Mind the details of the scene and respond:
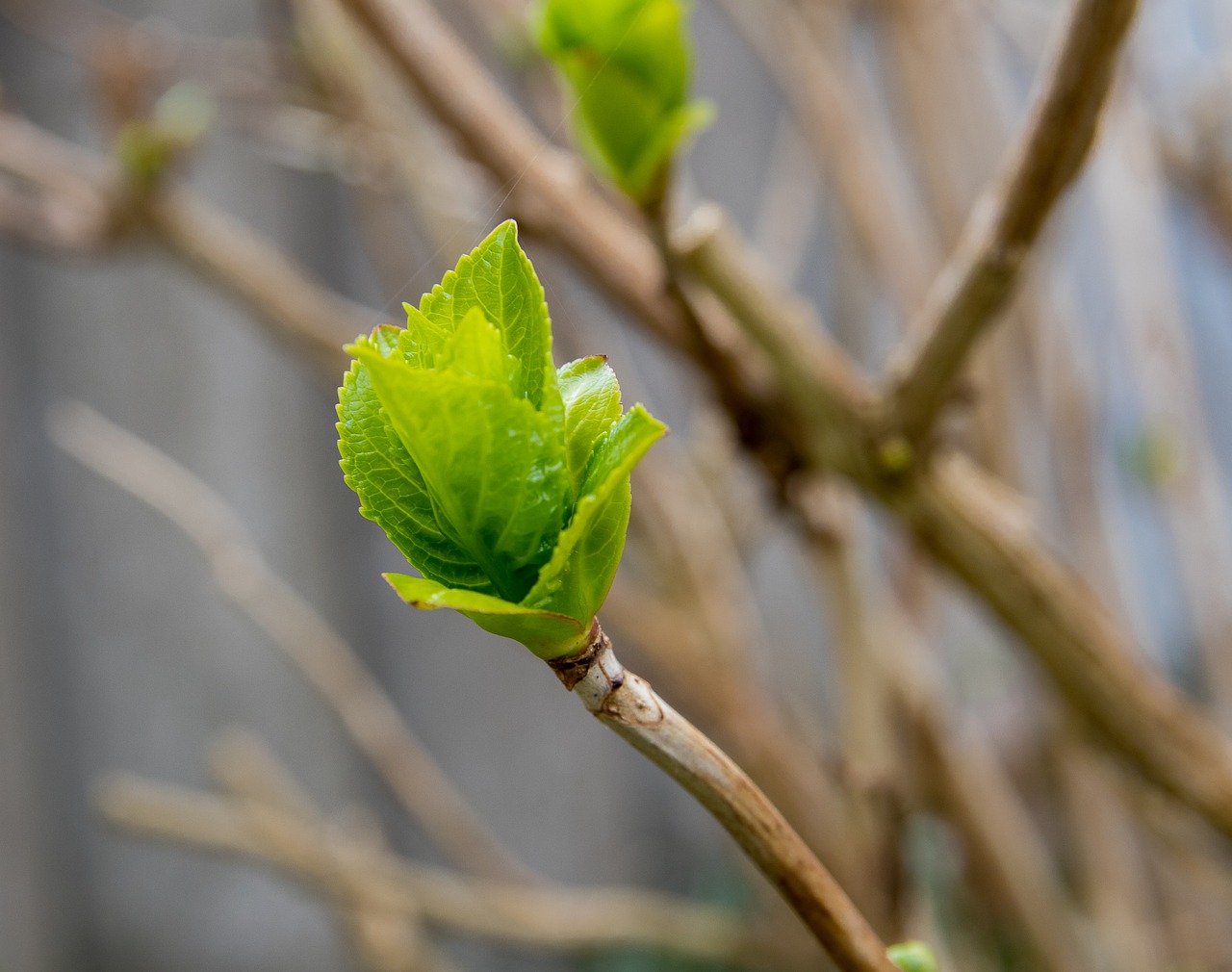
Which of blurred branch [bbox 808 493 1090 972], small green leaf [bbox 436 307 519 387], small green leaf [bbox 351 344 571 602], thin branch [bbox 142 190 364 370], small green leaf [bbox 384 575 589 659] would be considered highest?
thin branch [bbox 142 190 364 370]

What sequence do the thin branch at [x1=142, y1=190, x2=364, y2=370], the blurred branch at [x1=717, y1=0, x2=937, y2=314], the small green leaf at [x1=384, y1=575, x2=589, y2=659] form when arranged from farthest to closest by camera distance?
the blurred branch at [x1=717, y1=0, x2=937, y2=314] → the thin branch at [x1=142, y1=190, x2=364, y2=370] → the small green leaf at [x1=384, y1=575, x2=589, y2=659]

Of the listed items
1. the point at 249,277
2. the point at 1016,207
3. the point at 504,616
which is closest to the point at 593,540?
the point at 504,616

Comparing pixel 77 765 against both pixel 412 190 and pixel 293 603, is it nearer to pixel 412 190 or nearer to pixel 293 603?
pixel 293 603

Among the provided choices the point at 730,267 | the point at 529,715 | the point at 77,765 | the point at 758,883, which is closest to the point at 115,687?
the point at 77,765

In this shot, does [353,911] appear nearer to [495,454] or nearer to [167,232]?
[167,232]

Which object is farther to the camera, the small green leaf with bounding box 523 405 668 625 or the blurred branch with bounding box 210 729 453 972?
the blurred branch with bounding box 210 729 453 972

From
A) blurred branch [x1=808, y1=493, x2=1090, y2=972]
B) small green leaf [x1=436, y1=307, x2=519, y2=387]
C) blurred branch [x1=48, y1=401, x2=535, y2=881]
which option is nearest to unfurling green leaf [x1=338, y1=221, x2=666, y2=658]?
small green leaf [x1=436, y1=307, x2=519, y2=387]

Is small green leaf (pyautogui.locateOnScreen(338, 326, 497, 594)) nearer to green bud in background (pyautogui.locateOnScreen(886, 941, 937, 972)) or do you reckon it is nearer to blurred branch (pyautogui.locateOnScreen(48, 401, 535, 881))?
green bud in background (pyautogui.locateOnScreen(886, 941, 937, 972))
